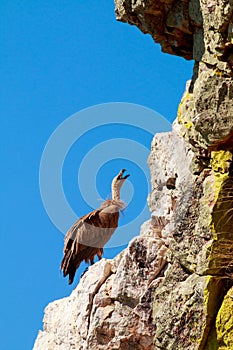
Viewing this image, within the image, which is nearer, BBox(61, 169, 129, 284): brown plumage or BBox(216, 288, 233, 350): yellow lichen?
BBox(216, 288, 233, 350): yellow lichen

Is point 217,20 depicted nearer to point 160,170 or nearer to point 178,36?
point 178,36

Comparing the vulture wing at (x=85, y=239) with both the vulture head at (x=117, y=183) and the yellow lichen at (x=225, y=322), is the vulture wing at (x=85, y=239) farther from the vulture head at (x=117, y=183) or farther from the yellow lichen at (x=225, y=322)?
the yellow lichen at (x=225, y=322)

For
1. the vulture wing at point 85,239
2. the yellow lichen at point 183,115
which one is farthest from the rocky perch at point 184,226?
the vulture wing at point 85,239

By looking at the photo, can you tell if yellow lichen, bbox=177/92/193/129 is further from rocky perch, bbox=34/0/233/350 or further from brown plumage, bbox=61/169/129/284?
brown plumage, bbox=61/169/129/284

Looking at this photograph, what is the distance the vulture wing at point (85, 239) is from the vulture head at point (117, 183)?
1265 millimetres

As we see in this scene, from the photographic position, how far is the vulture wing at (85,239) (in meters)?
20.2

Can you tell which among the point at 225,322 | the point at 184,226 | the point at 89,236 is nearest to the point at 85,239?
the point at 89,236

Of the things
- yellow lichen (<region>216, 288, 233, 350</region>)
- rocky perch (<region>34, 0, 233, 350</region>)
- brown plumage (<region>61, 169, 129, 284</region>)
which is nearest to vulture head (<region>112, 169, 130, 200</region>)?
brown plumage (<region>61, 169, 129, 284</region>)

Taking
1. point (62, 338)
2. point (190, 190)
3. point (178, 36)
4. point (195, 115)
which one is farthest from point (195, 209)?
point (62, 338)

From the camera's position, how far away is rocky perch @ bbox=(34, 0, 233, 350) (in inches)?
544

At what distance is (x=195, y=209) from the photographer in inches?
577

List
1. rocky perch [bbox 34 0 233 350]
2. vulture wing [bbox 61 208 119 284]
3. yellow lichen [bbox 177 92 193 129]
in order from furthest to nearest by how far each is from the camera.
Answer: vulture wing [bbox 61 208 119 284]
yellow lichen [bbox 177 92 193 129]
rocky perch [bbox 34 0 233 350]

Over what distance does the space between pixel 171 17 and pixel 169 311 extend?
408 cm

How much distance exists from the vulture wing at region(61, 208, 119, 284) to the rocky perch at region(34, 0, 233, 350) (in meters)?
2.91
